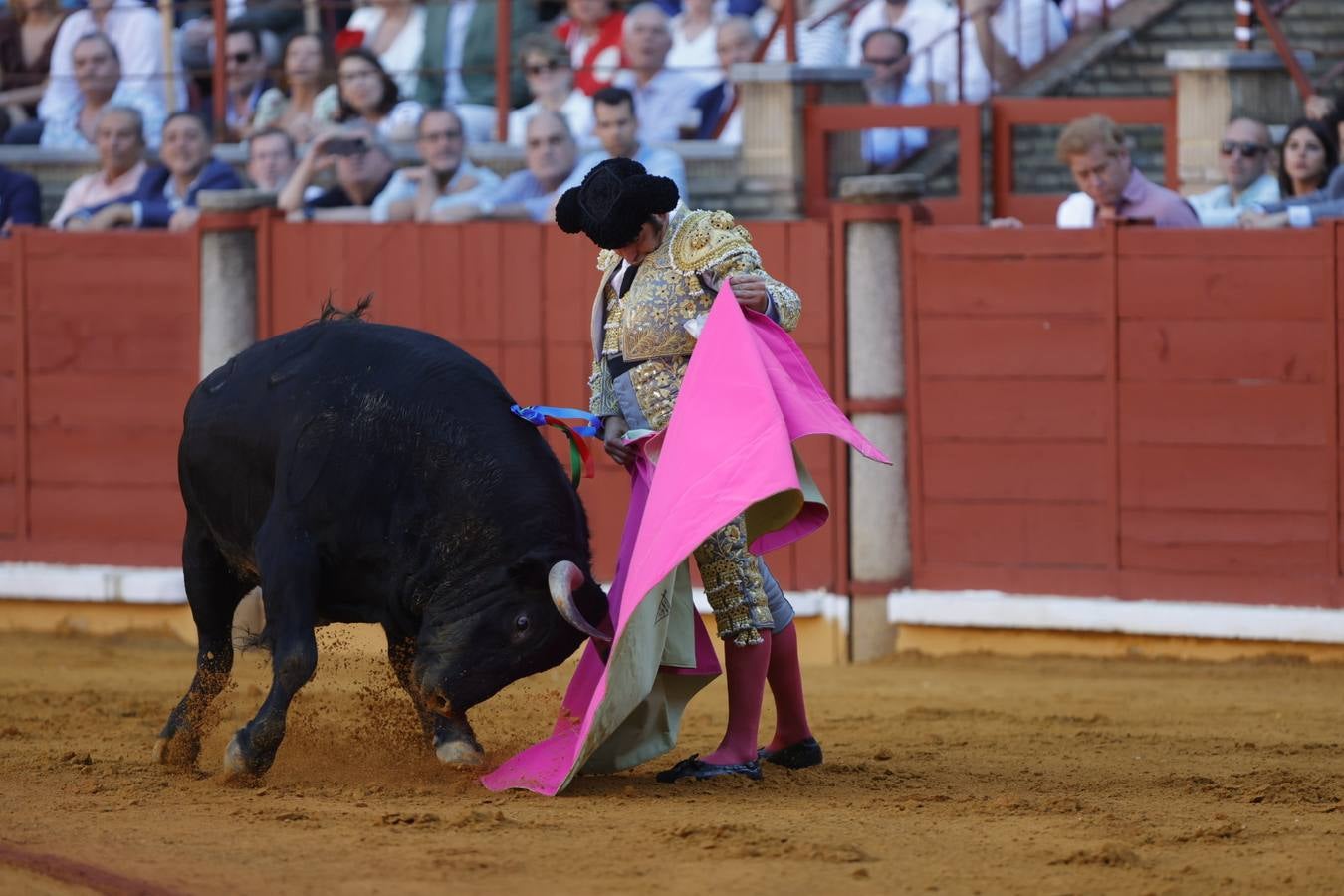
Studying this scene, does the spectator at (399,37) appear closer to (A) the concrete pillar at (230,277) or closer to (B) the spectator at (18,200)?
(B) the spectator at (18,200)

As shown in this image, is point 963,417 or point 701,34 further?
point 701,34

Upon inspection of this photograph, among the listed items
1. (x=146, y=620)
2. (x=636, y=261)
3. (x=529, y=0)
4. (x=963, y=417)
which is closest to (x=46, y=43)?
(x=529, y=0)

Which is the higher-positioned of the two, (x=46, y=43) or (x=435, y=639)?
(x=46, y=43)

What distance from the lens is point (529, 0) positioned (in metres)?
9.70

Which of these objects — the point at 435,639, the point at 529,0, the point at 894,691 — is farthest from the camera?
the point at 529,0

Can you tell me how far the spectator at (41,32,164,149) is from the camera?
9398 millimetres

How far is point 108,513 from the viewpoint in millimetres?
7684

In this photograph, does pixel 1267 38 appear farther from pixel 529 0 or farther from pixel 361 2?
pixel 361 2

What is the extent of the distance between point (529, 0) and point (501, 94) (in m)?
0.89

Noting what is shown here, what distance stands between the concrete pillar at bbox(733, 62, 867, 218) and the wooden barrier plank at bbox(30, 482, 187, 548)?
8.53 feet

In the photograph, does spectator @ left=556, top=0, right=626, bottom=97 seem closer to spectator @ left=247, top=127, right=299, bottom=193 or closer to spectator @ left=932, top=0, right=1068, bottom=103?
spectator @ left=247, top=127, right=299, bottom=193

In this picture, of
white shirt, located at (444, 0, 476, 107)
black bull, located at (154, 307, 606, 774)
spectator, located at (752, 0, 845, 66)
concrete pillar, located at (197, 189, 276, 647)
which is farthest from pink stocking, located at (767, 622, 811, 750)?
white shirt, located at (444, 0, 476, 107)

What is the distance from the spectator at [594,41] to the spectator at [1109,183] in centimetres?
284

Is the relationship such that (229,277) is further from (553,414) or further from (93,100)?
(553,414)
